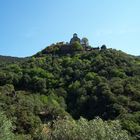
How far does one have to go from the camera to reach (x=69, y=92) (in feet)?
304

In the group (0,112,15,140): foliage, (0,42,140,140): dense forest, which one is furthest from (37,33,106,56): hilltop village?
(0,112,15,140): foliage

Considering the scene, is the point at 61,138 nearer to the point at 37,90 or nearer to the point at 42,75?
the point at 37,90

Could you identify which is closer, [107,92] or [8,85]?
[107,92]

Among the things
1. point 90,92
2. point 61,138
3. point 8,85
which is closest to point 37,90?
point 8,85

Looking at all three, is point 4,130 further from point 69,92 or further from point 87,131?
point 69,92

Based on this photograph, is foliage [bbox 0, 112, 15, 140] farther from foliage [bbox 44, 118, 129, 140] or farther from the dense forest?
the dense forest

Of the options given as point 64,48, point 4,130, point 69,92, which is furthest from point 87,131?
point 64,48

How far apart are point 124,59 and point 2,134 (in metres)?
67.7

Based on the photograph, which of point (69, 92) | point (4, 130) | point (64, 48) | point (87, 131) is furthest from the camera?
point (64, 48)

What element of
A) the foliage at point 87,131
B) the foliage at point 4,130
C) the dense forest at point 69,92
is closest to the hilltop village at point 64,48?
the dense forest at point 69,92

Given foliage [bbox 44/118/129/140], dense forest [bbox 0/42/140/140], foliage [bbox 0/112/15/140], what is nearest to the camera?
foliage [bbox 0/112/15/140]

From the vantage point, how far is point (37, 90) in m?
95.7

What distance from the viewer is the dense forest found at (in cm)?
6669

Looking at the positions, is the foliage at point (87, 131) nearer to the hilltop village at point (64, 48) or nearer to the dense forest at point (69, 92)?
the dense forest at point (69, 92)
